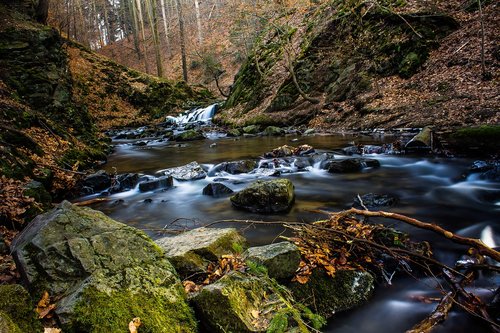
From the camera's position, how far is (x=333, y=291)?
2.99 metres

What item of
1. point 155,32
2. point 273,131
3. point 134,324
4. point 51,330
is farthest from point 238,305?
point 155,32

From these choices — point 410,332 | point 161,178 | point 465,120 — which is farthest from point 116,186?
point 465,120

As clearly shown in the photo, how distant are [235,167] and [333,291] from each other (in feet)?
20.3

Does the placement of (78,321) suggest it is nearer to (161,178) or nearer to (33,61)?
(161,178)

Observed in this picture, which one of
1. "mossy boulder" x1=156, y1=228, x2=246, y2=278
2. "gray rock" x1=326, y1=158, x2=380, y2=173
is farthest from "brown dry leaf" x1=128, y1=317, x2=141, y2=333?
"gray rock" x1=326, y1=158, x2=380, y2=173

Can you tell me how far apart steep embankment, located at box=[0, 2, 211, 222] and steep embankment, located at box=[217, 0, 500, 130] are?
799 centimetres

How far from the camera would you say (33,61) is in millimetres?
12219

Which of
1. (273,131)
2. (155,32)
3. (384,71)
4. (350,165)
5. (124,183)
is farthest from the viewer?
(155,32)

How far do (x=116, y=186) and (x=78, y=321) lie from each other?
6.20 metres

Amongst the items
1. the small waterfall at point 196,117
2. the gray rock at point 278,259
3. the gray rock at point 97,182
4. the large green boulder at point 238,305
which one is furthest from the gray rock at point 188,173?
the small waterfall at point 196,117

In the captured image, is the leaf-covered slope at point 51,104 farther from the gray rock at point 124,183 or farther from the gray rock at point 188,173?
the gray rock at point 188,173

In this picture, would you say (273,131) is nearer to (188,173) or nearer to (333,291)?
(188,173)

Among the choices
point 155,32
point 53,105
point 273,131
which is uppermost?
point 155,32

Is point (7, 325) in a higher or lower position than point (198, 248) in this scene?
higher
